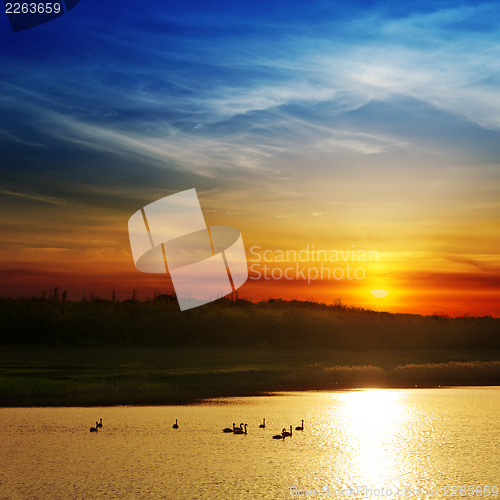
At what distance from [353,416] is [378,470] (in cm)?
1108

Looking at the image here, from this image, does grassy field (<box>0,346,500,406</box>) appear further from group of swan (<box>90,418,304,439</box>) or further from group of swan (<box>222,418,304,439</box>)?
group of swan (<box>222,418,304,439</box>)

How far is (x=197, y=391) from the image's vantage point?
40.6 m

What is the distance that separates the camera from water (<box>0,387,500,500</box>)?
1725cm

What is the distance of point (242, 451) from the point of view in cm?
2142

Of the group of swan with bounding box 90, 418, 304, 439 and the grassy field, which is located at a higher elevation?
the grassy field

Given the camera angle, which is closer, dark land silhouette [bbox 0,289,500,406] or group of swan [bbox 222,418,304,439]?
group of swan [bbox 222,418,304,439]

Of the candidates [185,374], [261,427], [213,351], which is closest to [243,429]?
[261,427]

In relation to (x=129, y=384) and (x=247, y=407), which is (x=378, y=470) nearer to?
(x=247, y=407)

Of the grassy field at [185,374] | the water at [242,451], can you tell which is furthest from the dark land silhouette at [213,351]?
the water at [242,451]

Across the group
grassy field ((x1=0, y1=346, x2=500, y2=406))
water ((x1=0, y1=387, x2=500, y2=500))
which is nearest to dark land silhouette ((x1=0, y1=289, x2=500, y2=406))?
grassy field ((x1=0, y1=346, x2=500, y2=406))

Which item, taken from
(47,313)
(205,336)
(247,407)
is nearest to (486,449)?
(247,407)

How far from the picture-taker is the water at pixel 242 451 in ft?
56.6

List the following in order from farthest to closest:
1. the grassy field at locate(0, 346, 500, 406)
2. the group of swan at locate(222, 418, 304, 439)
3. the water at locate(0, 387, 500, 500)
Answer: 1. the grassy field at locate(0, 346, 500, 406)
2. the group of swan at locate(222, 418, 304, 439)
3. the water at locate(0, 387, 500, 500)

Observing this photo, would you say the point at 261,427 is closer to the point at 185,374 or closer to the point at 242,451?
the point at 242,451
